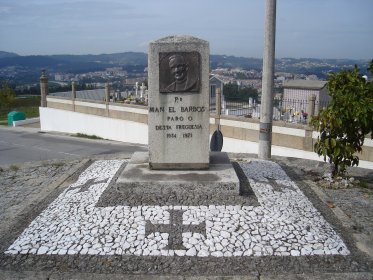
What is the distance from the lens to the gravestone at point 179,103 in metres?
5.93

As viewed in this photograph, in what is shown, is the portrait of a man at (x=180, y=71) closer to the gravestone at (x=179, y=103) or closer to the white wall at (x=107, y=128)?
the gravestone at (x=179, y=103)

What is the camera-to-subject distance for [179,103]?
6.07m

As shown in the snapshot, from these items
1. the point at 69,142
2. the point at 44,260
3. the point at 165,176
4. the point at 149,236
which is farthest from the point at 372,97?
the point at 69,142

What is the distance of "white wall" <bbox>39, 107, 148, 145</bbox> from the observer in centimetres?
1970

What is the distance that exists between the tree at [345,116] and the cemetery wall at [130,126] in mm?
5153

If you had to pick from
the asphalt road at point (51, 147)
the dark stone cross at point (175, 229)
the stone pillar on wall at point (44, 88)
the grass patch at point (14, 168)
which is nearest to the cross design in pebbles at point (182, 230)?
the dark stone cross at point (175, 229)

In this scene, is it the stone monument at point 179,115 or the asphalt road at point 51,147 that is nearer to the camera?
the stone monument at point 179,115

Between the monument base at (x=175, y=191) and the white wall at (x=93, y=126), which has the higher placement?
the monument base at (x=175, y=191)

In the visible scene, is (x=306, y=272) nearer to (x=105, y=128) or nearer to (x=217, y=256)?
(x=217, y=256)

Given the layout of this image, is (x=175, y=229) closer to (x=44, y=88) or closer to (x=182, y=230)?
(x=182, y=230)

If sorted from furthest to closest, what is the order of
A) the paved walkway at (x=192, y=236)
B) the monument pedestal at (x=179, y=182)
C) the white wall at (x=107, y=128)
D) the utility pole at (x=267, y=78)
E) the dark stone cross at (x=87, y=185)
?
1. the white wall at (x=107, y=128)
2. the utility pole at (x=267, y=78)
3. the dark stone cross at (x=87, y=185)
4. the monument pedestal at (x=179, y=182)
5. the paved walkway at (x=192, y=236)

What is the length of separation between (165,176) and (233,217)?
53.7 inches

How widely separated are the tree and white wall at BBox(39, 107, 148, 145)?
1345 cm

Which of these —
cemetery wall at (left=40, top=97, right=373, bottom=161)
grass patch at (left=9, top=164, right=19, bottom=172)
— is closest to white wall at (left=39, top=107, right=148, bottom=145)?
cemetery wall at (left=40, top=97, right=373, bottom=161)
